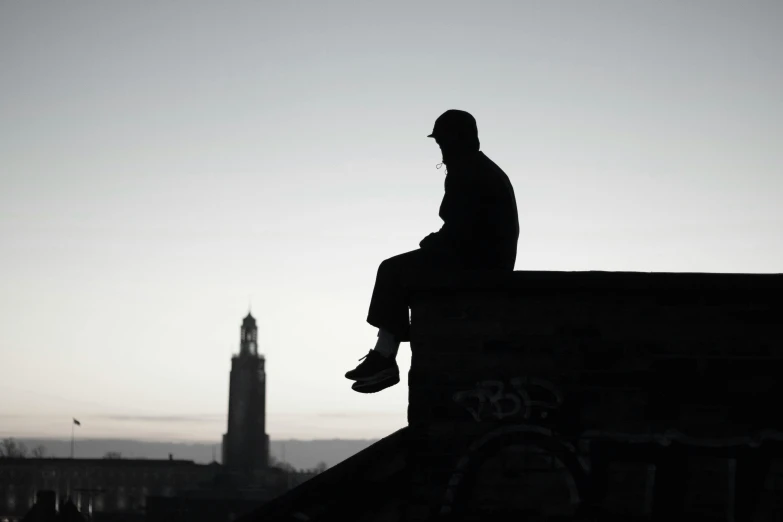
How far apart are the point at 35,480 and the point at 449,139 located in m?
156

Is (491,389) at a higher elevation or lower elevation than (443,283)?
lower

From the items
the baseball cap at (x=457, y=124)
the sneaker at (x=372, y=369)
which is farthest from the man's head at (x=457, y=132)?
the sneaker at (x=372, y=369)

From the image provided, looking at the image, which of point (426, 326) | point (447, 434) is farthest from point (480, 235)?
point (447, 434)

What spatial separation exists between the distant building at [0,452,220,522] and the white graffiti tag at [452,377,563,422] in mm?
139829

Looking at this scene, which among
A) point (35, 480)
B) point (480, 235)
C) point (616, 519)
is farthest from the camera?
point (35, 480)

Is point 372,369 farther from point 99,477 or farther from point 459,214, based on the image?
point 99,477

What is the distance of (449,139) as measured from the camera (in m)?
6.90

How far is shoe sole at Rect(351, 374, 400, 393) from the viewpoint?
675 cm

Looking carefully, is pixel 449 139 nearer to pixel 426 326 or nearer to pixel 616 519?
pixel 426 326

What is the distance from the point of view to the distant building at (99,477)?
14350 centimetres

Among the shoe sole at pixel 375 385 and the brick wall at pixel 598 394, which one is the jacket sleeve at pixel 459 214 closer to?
the brick wall at pixel 598 394

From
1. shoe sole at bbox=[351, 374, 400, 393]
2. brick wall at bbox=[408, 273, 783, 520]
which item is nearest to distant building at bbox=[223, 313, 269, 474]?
shoe sole at bbox=[351, 374, 400, 393]

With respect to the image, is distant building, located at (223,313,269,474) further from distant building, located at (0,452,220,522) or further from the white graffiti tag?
the white graffiti tag

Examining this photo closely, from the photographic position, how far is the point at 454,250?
22.1 feet
